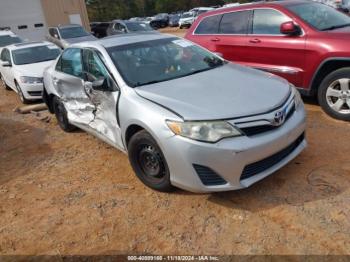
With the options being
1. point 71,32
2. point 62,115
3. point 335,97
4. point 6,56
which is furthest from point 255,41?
point 71,32

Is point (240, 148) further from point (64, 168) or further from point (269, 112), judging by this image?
point (64, 168)

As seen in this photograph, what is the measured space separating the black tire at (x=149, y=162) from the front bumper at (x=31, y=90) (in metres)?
5.40

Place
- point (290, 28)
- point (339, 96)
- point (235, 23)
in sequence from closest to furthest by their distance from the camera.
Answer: point (339, 96)
point (290, 28)
point (235, 23)

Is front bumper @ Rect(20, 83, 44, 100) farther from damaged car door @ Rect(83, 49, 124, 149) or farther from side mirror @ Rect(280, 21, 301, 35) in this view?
side mirror @ Rect(280, 21, 301, 35)

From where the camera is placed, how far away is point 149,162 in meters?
3.35

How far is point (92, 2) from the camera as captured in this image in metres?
48.9

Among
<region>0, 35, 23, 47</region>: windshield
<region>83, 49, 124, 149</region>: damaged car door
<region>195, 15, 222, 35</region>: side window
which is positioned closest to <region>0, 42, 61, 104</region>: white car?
<region>0, 35, 23, 47</region>: windshield

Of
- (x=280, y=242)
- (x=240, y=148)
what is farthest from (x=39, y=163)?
(x=280, y=242)

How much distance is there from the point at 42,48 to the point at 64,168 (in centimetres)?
620

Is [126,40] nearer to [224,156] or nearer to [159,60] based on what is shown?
[159,60]


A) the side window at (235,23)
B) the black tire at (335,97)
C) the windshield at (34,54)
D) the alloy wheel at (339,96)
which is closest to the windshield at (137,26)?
the windshield at (34,54)

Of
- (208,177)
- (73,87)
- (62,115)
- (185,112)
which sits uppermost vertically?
(185,112)

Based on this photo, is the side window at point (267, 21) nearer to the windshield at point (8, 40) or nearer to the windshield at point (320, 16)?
the windshield at point (320, 16)

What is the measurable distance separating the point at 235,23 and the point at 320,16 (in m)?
1.43
